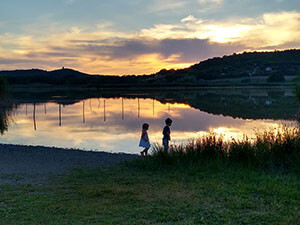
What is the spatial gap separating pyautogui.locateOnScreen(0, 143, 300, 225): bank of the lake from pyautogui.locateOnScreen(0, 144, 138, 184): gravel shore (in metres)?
0.39

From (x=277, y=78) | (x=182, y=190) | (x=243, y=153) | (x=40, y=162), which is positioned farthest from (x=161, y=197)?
(x=277, y=78)

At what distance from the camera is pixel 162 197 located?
698cm

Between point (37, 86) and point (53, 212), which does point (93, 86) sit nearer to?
point (37, 86)

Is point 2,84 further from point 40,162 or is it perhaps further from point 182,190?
point 182,190

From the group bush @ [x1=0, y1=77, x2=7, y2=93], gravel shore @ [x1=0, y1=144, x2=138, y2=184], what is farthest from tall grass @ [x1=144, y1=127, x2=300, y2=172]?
bush @ [x1=0, y1=77, x2=7, y2=93]

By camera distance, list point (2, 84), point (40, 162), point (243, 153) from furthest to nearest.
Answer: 1. point (2, 84)
2. point (40, 162)
3. point (243, 153)

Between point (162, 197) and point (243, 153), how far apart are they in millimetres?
3969

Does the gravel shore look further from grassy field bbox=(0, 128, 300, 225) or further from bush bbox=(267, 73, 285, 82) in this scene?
bush bbox=(267, 73, 285, 82)

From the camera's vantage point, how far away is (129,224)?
5430mm

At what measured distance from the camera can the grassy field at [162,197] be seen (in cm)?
575

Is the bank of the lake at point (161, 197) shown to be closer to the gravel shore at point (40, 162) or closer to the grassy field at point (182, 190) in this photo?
the grassy field at point (182, 190)

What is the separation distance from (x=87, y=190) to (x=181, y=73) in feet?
457

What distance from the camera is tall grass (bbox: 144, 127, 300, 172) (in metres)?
9.64

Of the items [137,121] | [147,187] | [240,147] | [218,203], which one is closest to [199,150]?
[240,147]
